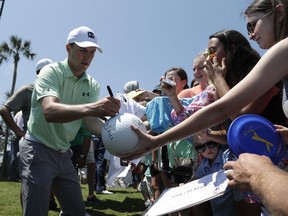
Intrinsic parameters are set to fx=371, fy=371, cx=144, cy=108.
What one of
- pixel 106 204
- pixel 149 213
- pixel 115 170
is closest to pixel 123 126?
pixel 149 213

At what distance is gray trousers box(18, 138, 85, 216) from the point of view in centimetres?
311

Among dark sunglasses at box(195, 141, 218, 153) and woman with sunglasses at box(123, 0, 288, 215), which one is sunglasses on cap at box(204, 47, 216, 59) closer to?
woman with sunglasses at box(123, 0, 288, 215)

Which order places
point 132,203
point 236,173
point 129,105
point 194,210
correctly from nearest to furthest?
point 236,173 < point 194,210 < point 129,105 < point 132,203

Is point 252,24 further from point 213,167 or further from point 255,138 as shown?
point 213,167

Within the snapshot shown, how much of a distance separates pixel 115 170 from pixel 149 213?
4228 millimetres

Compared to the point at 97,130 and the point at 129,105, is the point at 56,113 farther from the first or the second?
the point at 129,105

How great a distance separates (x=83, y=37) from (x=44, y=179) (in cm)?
139

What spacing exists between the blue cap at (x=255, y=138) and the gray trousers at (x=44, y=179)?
1.90m

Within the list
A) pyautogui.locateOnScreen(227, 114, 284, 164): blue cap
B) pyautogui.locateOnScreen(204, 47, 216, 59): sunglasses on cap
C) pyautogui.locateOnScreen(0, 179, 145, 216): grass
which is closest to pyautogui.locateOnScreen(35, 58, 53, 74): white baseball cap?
pyautogui.locateOnScreen(0, 179, 145, 216): grass

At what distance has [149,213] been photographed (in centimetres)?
179

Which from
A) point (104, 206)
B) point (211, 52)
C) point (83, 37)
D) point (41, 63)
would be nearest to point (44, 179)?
point (83, 37)

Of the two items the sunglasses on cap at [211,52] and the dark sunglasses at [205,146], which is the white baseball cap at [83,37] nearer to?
the sunglasses on cap at [211,52]

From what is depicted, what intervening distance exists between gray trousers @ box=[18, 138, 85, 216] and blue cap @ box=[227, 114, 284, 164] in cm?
190

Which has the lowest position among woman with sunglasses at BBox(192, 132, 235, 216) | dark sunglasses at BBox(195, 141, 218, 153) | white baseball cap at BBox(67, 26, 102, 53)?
woman with sunglasses at BBox(192, 132, 235, 216)
